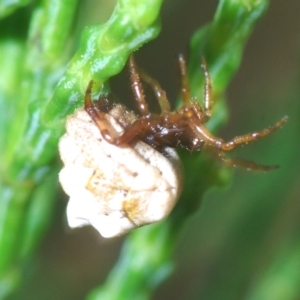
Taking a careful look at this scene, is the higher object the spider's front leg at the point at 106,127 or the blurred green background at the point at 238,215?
the spider's front leg at the point at 106,127

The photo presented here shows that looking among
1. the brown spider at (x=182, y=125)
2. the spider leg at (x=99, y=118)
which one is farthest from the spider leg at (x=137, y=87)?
the spider leg at (x=99, y=118)

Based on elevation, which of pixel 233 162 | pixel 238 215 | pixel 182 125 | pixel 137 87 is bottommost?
pixel 238 215

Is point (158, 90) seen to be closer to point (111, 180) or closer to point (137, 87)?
point (137, 87)

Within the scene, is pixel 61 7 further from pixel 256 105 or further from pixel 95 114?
pixel 256 105

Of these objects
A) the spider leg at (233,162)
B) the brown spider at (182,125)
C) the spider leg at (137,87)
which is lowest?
the spider leg at (233,162)

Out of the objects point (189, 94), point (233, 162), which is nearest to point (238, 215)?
point (233, 162)

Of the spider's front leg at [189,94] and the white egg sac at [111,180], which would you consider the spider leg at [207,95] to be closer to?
the spider's front leg at [189,94]

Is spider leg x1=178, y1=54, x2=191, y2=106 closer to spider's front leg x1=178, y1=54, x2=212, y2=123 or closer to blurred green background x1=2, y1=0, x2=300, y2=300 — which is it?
spider's front leg x1=178, y1=54, x2=212, y2=123

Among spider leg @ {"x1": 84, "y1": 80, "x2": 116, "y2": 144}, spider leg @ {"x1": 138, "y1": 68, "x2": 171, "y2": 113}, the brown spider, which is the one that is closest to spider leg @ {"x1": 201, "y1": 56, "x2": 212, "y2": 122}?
the brown spider
